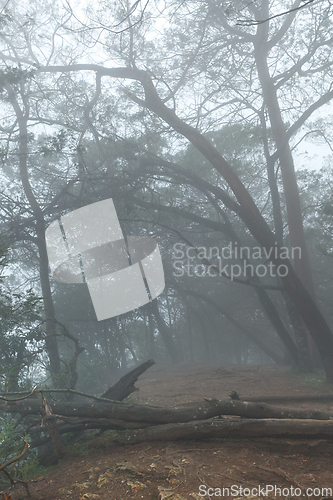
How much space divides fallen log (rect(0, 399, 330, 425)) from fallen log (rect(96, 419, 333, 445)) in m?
0.15

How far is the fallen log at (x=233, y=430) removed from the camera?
140 inches

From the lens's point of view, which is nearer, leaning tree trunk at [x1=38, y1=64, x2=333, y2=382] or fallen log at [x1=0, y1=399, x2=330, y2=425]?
fallen log at [x1=0, y1=399, x2=330, y2=425]

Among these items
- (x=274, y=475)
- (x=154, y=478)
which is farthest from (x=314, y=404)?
(x=154, y=478)

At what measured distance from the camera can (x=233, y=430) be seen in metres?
3.72

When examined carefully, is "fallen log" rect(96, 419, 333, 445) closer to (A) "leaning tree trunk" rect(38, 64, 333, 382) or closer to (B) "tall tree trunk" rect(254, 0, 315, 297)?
(A) "leaning tree trunk" rect(38, 64, 333, 382)

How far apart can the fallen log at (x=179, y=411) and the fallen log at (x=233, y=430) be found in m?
0.15

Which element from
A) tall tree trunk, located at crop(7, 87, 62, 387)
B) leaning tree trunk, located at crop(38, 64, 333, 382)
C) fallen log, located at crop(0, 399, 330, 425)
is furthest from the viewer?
tall tree trunk, located at crop(7, 87, 62, 387)

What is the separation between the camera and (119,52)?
30.5 feet

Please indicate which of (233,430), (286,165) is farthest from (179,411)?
(286,165)

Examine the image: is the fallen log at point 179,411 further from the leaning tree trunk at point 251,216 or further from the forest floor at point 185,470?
the leaning tree trunk at point 251,216

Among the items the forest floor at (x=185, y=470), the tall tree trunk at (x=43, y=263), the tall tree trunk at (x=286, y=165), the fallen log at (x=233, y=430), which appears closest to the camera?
the forest floor at (x=185, y=470)

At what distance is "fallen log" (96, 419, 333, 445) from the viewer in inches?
140

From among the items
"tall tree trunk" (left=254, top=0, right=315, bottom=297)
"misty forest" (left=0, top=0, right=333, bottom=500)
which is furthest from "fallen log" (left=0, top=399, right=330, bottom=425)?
"tall tree trunk" (left=254, top=0, right=315, bottom=297)

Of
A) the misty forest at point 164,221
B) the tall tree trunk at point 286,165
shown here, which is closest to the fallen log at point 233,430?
the misty forest at point 164,221
